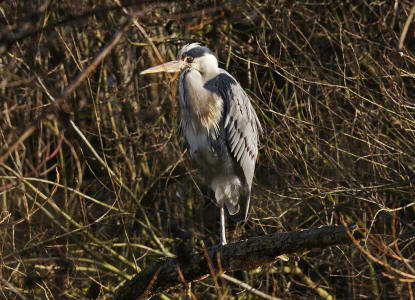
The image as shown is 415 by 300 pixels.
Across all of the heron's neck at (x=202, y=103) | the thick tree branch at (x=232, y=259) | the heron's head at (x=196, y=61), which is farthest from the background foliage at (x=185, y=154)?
the thick tree branch at (x=232, y=259)

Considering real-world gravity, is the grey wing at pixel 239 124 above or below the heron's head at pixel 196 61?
below

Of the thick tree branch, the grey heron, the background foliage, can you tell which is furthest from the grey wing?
the thick tree branch

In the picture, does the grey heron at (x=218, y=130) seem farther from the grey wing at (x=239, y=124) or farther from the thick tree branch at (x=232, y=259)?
the thick tree branch at (x=232, y=259)

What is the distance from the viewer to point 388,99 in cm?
409

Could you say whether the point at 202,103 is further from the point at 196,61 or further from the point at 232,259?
the point at 232,259

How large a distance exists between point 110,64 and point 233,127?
1.76m

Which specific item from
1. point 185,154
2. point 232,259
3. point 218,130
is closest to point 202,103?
point 218,130

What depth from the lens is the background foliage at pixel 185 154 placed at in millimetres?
4469

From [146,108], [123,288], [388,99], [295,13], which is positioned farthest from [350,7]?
[123,288]

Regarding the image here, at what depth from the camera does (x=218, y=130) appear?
4.33 metres

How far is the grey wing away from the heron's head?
0.31 ft

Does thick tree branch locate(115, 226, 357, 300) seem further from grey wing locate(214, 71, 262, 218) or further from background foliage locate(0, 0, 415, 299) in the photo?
background foliage locate(0, 0, 415, 299)

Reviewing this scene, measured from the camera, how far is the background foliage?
14.7 feet

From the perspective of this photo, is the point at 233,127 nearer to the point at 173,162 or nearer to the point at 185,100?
the point at 185,100
